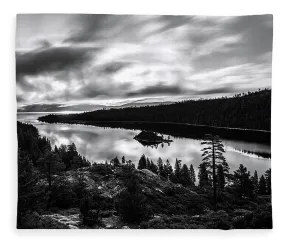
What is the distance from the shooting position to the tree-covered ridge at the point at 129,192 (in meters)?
2.71

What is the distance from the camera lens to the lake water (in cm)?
276

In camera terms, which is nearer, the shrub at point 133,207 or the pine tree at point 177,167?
the shrub at point 133,207

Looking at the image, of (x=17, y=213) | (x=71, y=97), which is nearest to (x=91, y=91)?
(x=71, y=97)

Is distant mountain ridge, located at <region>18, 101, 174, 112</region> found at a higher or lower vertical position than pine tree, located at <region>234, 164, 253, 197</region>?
higher

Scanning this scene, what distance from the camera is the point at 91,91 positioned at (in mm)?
2842

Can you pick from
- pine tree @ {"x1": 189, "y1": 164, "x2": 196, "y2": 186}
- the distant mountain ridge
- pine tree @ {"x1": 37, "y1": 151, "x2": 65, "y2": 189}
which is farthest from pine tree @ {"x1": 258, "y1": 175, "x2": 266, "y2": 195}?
pine tree @ {"x1": 37, "y1": 151, "x2": 65, "y2": 189}

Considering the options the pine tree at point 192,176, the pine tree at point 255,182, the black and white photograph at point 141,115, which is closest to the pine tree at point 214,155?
the black and white photograph at point 141,115

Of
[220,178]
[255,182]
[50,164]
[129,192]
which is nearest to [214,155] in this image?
[220,178]

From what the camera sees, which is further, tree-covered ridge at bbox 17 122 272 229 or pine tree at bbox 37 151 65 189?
pine tree at bbox 37 151 65 189

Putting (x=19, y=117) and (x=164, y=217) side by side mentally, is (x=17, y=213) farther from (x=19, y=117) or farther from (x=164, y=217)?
(x=164, y=217)

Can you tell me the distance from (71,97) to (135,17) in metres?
0.96

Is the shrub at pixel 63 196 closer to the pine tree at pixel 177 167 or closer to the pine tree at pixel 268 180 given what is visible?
the pine tree at pixel 177 167

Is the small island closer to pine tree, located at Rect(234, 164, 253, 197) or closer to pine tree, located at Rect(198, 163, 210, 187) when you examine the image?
pine tree, located at Rect(198, 163, 210, 187)

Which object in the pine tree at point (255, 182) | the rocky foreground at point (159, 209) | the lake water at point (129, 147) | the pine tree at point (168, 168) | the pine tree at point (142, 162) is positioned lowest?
the rocky foreground at point (159, 209)
